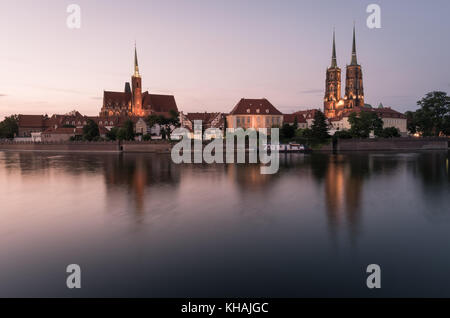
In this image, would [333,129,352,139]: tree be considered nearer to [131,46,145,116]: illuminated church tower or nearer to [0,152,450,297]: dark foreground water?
[0,152,450,297]: dark foreground water

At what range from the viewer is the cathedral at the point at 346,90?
145 metres

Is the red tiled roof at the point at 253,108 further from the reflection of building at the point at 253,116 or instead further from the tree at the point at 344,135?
the tree at the point at 344,135

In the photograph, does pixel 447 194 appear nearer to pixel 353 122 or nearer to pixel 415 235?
pixel 415 235

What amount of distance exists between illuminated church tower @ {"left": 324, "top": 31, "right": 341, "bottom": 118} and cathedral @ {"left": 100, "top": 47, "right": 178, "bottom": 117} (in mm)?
70997

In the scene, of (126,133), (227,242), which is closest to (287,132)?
(126,133)

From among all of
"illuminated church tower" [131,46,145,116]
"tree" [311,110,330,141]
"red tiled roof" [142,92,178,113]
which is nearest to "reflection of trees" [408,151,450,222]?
"tree" [311,110,330,141]

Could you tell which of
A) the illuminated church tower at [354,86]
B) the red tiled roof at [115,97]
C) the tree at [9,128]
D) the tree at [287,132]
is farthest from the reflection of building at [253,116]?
the tree at [9,128]

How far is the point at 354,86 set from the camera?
14525 centimetres

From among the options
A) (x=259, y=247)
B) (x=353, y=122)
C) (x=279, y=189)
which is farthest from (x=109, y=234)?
(x=353, y=122)

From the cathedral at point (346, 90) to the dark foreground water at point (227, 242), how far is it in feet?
432

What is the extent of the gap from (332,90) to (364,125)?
Result: 7274 centimetres

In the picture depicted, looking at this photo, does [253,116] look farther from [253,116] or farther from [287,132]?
[287,132]

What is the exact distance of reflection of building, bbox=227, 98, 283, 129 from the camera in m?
93.8

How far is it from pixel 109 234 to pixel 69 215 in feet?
16.1
